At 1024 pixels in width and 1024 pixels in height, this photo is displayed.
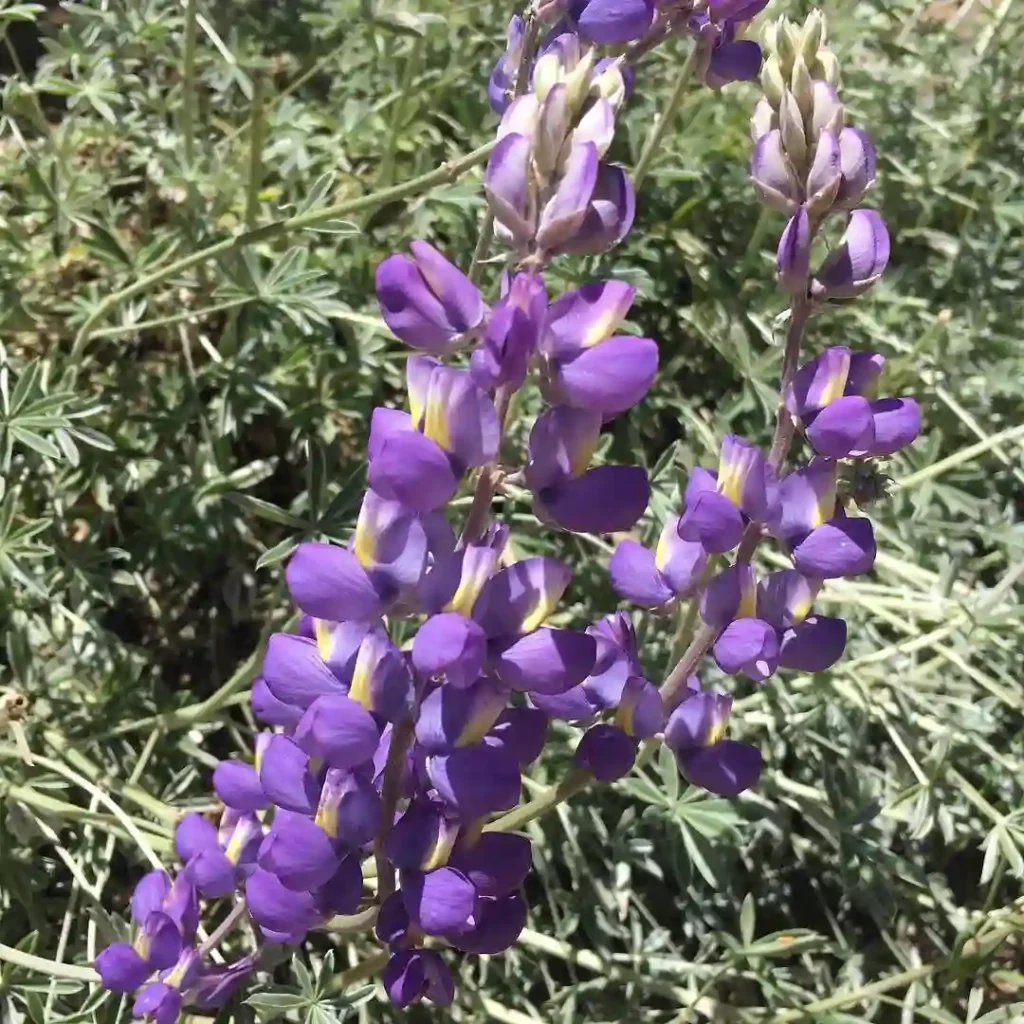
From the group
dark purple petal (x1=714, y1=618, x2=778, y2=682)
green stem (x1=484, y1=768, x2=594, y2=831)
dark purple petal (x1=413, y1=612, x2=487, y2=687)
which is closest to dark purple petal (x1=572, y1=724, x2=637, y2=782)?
green stem (x1=484, y1=768, x2=594, y2=831)

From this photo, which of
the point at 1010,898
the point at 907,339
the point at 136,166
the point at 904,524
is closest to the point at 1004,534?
the point at 904,524

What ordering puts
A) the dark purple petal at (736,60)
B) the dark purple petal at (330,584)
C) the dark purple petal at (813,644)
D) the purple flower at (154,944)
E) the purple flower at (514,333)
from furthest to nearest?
1. the dark purple petal at (736,60)
2. the purple flower at (154,944)
3. the dark purple petal at (813,644)
4. the dark purple petal at (330,584)
5. the purple flower at (514,333)

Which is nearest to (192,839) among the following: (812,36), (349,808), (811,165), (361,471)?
(349,808)

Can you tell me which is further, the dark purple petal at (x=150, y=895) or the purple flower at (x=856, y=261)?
the dark purple petal at (x=150, y=895)

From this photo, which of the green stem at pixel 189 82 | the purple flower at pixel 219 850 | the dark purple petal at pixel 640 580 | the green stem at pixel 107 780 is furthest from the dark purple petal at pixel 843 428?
the green stem at pixel 189 82

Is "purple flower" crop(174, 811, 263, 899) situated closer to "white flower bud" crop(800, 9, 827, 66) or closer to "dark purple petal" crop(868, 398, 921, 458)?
"dark purple petal" crop(868, 398, 921, 458)

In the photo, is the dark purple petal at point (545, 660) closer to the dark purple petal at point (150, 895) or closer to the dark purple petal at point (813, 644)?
the dark purple petal at point (813, 644)

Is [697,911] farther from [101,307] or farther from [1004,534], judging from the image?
[101,307]
